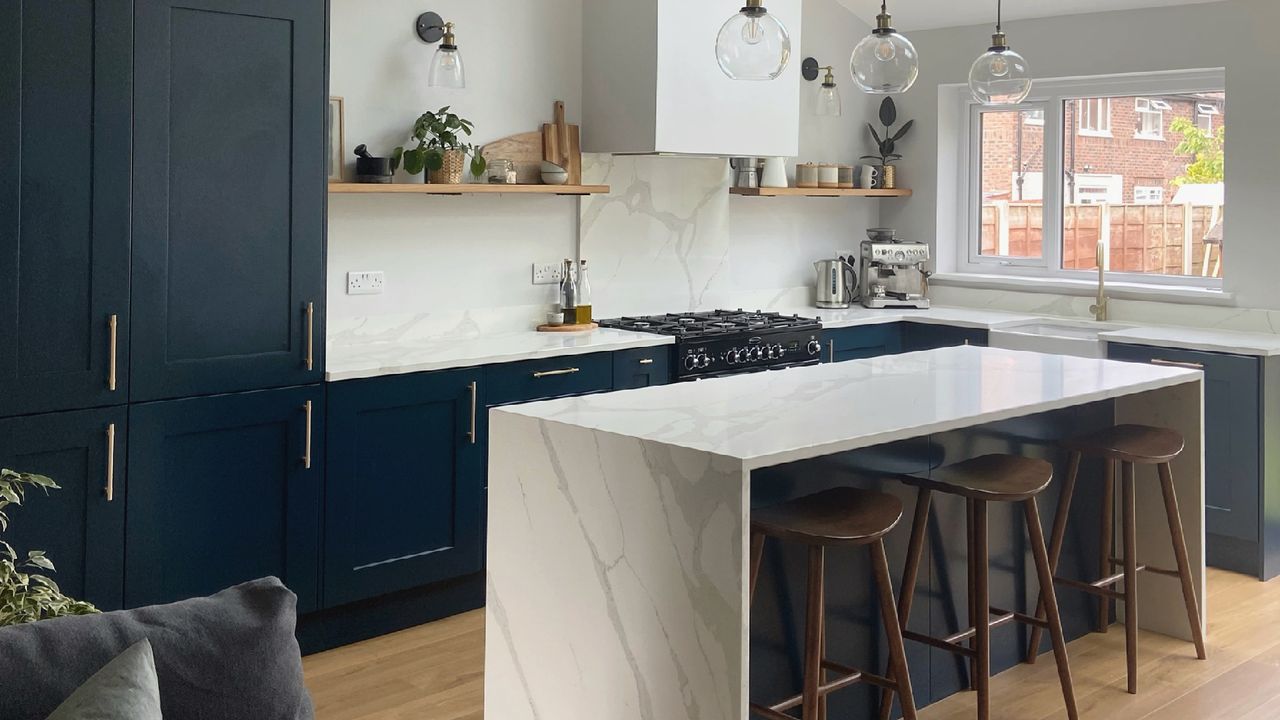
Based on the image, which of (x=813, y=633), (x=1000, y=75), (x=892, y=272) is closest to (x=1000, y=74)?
(x=1000, y=75)

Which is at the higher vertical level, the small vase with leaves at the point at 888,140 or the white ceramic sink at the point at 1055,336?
the small vase with leaves at the point at 888,140

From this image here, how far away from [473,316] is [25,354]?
1.95 m

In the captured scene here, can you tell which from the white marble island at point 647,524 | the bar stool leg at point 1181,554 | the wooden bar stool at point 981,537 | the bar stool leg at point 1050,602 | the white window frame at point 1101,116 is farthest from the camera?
the white window frame at point 1101,116

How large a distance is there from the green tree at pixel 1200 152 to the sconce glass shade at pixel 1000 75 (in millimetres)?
2559

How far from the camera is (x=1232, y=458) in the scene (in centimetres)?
479

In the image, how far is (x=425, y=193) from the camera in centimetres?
466

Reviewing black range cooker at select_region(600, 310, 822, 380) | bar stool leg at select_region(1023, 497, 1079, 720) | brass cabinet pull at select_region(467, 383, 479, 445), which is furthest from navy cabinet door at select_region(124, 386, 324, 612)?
bar stool leg at select_region(1023, 497, 1079, 720)

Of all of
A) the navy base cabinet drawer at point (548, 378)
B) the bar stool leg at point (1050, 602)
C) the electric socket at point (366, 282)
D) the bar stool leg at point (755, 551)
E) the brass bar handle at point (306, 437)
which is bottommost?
the bar stool leg at point (1050, 602)

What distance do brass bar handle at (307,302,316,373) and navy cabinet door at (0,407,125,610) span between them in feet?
1.93

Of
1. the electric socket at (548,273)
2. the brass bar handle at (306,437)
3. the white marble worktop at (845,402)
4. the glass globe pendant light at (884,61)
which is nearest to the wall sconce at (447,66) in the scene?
the electric socket at (548,273)

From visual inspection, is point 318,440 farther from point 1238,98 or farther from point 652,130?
point 1238,98

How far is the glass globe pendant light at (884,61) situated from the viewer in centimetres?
306

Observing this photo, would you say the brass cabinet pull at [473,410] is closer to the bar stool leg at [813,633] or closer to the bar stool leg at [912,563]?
the bar stool leg at [912,563]

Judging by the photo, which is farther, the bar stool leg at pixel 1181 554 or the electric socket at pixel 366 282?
the electric socket at pixel 366 282
